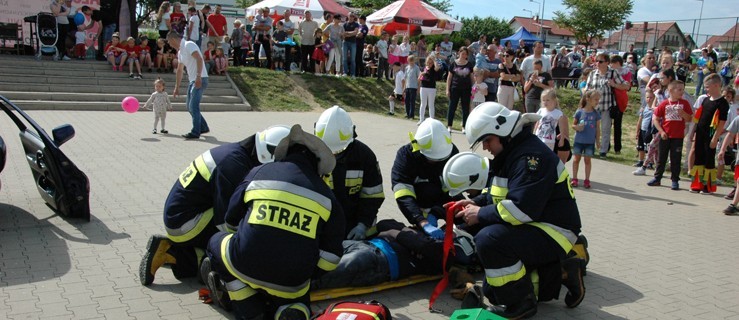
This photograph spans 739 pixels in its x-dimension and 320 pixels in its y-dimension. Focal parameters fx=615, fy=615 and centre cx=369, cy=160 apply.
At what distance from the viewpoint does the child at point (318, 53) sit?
67.9 feet

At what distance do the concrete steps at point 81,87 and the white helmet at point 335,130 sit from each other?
12391mm

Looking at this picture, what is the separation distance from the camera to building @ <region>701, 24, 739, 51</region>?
31.0 metres

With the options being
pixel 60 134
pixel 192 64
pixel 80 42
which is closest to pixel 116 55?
pixel 80 42

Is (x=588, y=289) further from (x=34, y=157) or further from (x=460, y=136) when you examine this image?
(x=460, y=136)

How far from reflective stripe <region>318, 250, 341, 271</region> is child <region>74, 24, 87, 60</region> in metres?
17.8

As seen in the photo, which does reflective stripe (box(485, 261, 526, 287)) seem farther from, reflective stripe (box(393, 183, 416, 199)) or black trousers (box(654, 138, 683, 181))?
black trousers (box(654, 138, 683, 181))

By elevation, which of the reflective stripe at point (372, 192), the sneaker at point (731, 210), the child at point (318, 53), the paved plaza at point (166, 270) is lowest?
the paved plaza at point (166, 270)

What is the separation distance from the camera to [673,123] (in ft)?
31.7

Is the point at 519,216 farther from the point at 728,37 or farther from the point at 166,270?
the point at 728,37

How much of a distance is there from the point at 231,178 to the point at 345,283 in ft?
4.04

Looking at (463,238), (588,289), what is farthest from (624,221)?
(463,238)

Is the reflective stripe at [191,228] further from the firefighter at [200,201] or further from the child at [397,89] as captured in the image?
the child at [397,89]

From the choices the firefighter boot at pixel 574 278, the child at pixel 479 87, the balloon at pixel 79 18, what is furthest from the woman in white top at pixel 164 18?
the firefighter boot at pixel 574 278

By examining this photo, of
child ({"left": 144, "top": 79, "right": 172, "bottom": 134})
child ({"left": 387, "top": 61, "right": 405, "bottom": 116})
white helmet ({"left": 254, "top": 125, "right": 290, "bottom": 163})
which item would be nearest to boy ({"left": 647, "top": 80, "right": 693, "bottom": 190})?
white helmet ({"left": 254, "top": 125, "right": 290, "bottom": 163})
